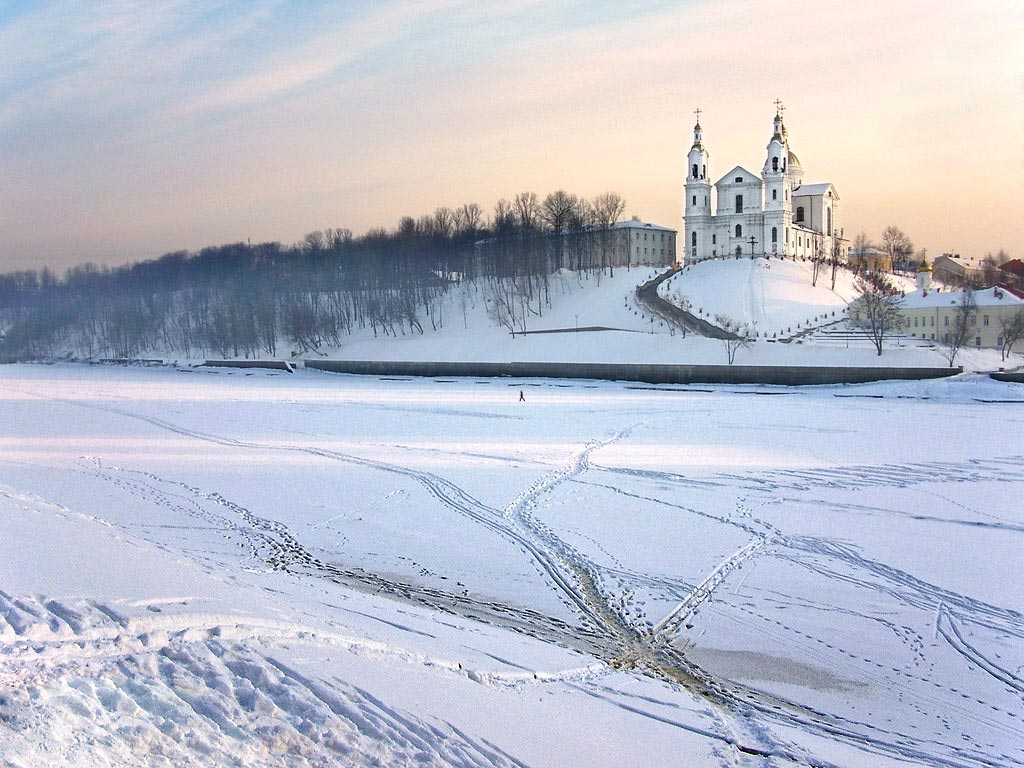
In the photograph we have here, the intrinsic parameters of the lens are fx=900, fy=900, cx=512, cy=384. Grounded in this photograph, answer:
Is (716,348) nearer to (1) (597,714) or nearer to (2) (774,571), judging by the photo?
(2) (774,571)

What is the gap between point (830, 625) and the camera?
10.2m

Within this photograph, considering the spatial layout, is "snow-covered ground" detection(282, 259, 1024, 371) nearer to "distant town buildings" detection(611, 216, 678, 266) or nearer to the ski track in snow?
"distant town buildings" detection(611, 216, 678, 266)

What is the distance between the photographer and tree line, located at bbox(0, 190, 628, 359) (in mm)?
78312

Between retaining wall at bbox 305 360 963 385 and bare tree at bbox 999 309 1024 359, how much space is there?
10648 mm

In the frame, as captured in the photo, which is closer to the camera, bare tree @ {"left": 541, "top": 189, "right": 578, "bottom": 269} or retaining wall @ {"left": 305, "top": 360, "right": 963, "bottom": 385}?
retaining wall @ {"left": 305, "top": 360, "right": 963, "bottom": 385}

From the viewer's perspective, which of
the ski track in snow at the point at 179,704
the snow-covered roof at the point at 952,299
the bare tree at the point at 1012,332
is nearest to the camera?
the ski track in snow at the point at 179,704

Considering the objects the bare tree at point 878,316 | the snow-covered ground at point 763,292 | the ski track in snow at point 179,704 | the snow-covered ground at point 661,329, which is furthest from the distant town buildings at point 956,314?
the ski track in snow at point 179,704

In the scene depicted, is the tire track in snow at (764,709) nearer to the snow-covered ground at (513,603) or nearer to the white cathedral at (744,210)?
the snow-covered ground at (513,603)

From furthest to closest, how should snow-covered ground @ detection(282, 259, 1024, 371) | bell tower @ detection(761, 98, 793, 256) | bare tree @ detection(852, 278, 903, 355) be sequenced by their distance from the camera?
bell tower @ detection(761, 98, 793, 256) → bare tree @ detection(852, 278, 903, 355) → snow-covered ground @ detection(282, 259, 1024, 371)

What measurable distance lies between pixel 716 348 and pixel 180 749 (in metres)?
45.3

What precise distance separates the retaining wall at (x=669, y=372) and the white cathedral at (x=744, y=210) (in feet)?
138

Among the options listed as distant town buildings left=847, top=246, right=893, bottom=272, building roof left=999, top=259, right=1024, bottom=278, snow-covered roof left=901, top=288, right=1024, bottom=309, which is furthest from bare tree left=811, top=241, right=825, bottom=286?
building roof left=999, top=259, right=1024, bottom=278

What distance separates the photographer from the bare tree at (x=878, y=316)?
46.6 meters

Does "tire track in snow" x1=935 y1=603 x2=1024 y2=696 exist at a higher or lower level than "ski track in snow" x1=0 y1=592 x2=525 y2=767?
lower
